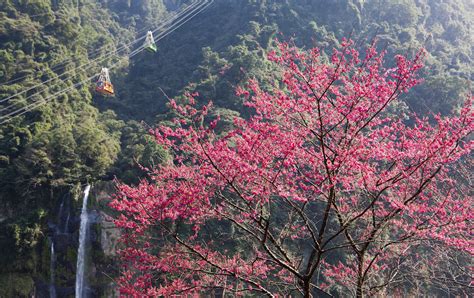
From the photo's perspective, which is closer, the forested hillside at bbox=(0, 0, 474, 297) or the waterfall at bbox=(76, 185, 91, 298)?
the waterfall at bbox=(76, 185, 91, 298)

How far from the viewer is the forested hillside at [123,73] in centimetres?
1806

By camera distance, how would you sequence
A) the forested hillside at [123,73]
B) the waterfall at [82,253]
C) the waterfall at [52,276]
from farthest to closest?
the forested hillside at [123,73], the waterfall at [82,253], the waterfall at [52,276]

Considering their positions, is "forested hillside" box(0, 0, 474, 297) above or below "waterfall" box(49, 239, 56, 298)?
above

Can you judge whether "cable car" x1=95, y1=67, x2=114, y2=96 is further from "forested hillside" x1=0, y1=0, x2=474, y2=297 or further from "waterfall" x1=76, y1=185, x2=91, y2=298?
"waterfall" x1=76, y1=185, x2=91, y2=298

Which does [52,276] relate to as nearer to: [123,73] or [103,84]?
[103,84]

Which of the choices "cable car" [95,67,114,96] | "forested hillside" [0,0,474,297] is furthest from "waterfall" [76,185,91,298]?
"cable car" [95,67,114,96]

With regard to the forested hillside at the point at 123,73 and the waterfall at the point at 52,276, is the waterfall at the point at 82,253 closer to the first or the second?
the forested hillside at the point at 123,73

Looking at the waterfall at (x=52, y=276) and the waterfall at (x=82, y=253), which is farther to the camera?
the waterfall at (x=82, y=253)

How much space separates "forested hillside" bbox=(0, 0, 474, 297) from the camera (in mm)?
18062

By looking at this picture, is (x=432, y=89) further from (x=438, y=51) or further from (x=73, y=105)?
(x=73, y=105)

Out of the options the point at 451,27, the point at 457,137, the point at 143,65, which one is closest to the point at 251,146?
the point at 457,137

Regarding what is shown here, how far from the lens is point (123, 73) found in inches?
1384

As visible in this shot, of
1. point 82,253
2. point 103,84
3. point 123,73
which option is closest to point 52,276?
point 82,253

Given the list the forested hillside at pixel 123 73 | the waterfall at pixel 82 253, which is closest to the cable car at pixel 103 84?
the forested hillside at pixel 123 73
